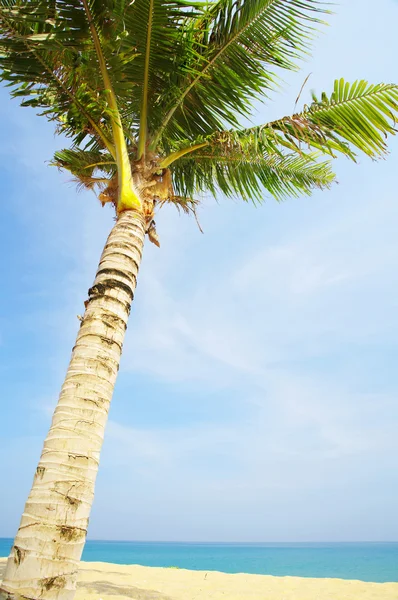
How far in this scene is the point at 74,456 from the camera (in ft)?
9.45

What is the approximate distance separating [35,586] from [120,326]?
192 cm

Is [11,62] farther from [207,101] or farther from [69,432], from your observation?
[69,432]

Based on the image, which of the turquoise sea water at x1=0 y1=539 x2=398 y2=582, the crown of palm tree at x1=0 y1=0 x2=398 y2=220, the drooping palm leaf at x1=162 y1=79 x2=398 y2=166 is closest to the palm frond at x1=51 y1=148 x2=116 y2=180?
the crown of palm tree at x1=0 y1=0 x2=398 y2=220

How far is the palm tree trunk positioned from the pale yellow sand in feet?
14.6

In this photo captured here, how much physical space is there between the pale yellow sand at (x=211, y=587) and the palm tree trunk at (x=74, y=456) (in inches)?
175

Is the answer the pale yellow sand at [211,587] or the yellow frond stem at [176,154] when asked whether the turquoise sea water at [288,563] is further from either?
the yellow frond stem at [176,154]

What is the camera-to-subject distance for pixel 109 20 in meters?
4.89

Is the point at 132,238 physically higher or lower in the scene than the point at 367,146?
lower

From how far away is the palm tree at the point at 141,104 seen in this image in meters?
3.71

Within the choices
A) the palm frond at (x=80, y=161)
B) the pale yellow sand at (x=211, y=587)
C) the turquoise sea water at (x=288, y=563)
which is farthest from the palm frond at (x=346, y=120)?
the turquoise sea water at (x=288, y=563)

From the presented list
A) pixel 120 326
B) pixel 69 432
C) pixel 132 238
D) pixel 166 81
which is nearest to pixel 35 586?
pixel 69 432

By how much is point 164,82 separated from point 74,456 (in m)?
4.90

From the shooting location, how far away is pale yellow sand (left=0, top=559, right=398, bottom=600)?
697 centimetres

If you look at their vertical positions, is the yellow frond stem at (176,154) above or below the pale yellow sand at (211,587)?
above
